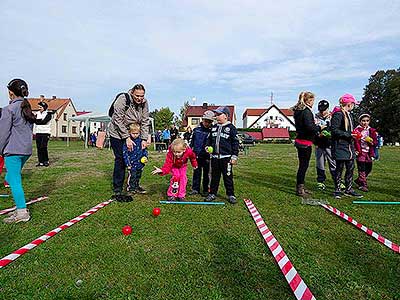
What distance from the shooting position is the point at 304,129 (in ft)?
22.0

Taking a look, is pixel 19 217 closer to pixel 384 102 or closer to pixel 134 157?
pixel 134 157

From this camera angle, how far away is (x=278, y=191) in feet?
24.3

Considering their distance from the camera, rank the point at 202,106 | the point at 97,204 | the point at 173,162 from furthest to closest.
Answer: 1. the point at 202,106
2. the point at 173,162
3. the point at 97,204

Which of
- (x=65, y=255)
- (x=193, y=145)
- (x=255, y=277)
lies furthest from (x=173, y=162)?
(x=255, y=277)

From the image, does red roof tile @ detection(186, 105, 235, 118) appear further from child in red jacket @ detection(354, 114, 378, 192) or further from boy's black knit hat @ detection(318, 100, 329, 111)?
child in red jacket @ detection(354, 114, 378, 192)

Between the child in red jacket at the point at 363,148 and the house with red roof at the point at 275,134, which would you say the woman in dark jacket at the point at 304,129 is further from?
the house with red roof at the point at 275,134

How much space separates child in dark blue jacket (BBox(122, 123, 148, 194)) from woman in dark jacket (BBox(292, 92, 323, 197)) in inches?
119

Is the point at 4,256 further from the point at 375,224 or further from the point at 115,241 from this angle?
the point at 375,224

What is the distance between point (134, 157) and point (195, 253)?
11.0 feet

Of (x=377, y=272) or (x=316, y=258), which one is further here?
(x=316, y=258)

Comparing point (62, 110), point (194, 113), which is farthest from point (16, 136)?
point (194, 113)

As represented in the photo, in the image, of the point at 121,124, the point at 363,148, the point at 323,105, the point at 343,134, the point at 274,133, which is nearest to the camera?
the point at 121,124

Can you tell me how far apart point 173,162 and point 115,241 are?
274 cm

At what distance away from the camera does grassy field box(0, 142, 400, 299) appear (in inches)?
110
